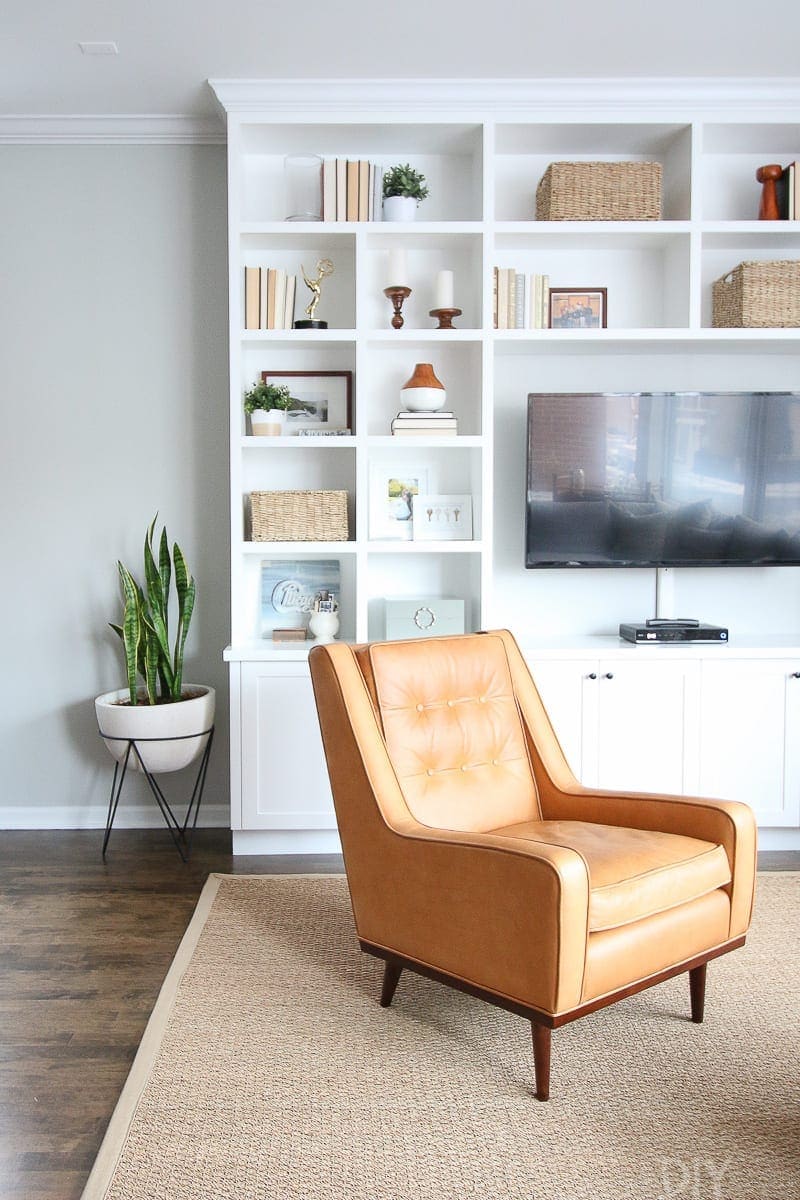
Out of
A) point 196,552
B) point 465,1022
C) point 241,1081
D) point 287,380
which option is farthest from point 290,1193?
point 287,380

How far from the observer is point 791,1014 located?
2.25m

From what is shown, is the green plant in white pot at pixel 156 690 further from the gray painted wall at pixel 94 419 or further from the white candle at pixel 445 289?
the white candle at pixel 445 289

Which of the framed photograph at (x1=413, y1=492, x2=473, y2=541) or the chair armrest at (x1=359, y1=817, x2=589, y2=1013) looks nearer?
the chair armrest at (x1=359, y1=817, x2=589, y2=1013)

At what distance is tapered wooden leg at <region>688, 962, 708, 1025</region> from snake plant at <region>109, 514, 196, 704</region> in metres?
2.04

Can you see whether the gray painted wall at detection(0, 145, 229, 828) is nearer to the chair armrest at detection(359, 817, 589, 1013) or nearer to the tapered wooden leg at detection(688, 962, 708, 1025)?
the chair armrest at detection(359, 817, 589, 1013)

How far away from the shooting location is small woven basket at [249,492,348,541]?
11.2ft

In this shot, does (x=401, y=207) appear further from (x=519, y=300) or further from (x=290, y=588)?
(x=290, y=588)

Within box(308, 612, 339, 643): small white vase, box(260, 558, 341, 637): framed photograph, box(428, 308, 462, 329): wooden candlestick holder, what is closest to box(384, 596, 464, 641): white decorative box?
box(308, 612, 339, 643): small white vase

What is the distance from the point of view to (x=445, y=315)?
345 centimetres

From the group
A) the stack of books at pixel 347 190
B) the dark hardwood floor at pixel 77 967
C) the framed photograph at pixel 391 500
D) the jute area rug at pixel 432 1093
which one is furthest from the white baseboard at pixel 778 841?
the stack of books at pixel 347 190

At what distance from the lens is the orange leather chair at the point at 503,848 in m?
1.86

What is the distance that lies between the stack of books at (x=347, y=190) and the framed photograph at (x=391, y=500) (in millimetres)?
893

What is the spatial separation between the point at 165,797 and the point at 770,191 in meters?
3.18

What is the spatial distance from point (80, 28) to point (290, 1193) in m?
3.11
